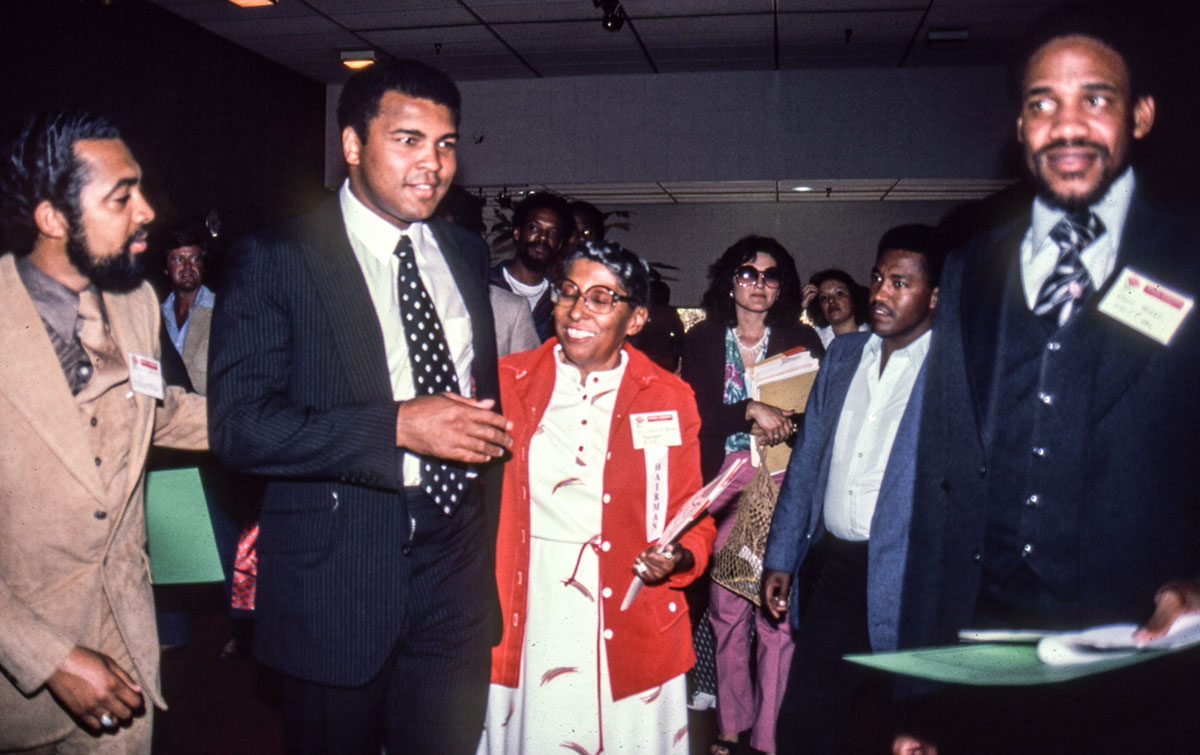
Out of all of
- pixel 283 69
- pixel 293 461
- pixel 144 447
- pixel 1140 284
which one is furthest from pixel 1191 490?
pixel 283 69

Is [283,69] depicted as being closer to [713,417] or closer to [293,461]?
[713,417]

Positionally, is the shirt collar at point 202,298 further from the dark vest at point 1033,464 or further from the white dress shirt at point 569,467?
the dark vest at point 1033,464

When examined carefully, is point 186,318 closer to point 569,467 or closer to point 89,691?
point 569,467

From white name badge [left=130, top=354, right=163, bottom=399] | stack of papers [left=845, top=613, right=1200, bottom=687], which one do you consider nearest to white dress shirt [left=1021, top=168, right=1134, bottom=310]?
stack of papers [left=845, top=613, right=1200, bottom=687]

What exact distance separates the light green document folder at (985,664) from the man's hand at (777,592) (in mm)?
1506

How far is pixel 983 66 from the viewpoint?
7.80 meters

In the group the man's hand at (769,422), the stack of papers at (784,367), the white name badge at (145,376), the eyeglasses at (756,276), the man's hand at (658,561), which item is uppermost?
the eyeglasses at (756,276)

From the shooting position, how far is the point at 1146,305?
1368mm

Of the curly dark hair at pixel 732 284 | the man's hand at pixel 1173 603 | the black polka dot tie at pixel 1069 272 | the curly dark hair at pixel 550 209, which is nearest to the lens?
the man's hand at pixel 1173 603

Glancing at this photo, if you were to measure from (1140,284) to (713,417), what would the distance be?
2147 millimetres

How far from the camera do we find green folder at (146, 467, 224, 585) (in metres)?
1.87

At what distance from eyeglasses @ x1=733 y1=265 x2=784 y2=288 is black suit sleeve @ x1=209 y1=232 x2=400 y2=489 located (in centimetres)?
245

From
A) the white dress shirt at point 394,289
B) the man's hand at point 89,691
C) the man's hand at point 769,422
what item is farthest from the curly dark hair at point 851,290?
the man's hand at point 89,691

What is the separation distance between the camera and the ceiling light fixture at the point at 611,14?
6172 mm
